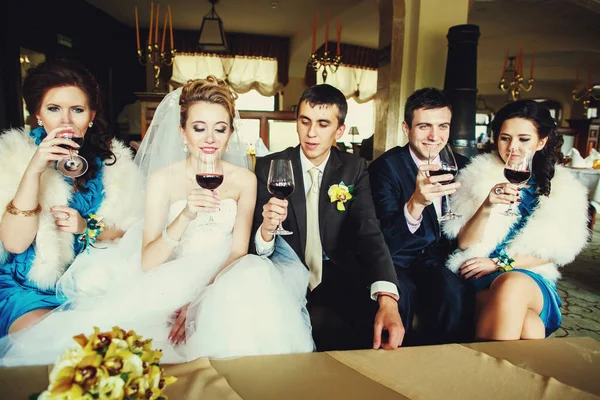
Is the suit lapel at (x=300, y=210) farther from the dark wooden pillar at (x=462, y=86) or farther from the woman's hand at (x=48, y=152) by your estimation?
the dark wooden pillar at (x=462, y=86)

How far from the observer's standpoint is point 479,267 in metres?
2.03

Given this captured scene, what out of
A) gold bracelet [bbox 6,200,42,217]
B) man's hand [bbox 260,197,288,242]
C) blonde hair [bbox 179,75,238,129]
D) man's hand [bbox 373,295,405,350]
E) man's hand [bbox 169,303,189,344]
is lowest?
man's hand [bbox 169,303,189,344]

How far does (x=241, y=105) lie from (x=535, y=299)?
11.0 metres

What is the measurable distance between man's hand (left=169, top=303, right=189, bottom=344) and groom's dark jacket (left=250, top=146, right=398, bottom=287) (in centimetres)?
50

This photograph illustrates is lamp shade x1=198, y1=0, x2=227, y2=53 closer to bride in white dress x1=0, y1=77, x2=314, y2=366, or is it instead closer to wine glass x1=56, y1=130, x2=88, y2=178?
bride in white dress x1=0, y1=77, x2=314, y2=366

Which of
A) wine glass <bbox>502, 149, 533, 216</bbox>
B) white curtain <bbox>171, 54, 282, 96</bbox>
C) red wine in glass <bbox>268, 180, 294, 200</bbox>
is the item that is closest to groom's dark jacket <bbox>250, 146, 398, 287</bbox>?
red wine in glass <bbox>268, 180, 294, 200</bbox>

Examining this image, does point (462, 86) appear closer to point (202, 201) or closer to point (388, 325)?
point (388, 325)

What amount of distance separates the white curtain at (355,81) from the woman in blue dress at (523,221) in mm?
8549

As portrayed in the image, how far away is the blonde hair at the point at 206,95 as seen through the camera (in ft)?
6.01

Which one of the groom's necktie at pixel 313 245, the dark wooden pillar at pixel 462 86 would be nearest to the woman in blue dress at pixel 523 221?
the groom's necktie at pixel 313 245

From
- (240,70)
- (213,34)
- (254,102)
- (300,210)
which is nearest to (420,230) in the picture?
(300,210)

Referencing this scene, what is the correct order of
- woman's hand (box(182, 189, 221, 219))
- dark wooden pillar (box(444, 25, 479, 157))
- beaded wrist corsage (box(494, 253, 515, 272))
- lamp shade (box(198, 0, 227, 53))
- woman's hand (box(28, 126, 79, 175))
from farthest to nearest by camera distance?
1. lamp shade (box(198, 0, 227, 53))
2. dark wooden pillar (box(444, 25, 479, 157))
3. beaded wrist corsage (box(494, 253, 515, 272))
4. woman's hand (box(28, 126, 79, 175))
5. woman's hand (box(182, 189, 221, 219))

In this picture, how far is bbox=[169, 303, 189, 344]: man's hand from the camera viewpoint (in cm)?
144

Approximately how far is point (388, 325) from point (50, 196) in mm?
1525
